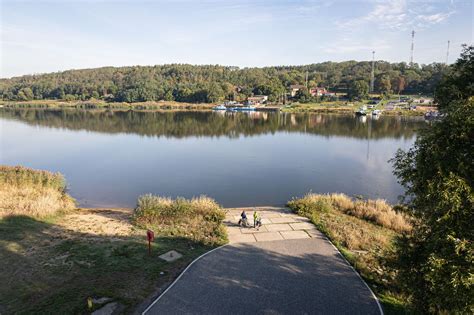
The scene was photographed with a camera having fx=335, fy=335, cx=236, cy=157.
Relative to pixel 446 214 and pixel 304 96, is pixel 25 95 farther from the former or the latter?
pixel 446 214

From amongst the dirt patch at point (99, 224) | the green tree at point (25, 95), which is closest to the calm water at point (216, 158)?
the dirt patch at point (99, 224)

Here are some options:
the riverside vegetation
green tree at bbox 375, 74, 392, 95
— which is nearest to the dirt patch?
the riverside vegetation

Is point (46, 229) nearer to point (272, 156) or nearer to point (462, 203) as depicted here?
point (462, 203)

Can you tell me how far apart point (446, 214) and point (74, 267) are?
12813 mm

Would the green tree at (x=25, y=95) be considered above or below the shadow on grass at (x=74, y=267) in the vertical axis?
above

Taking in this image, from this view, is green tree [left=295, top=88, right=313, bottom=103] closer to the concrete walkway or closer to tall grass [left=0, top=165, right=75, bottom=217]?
tall grass [left=0, top=165, right=75, bottom=217]

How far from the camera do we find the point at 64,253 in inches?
569

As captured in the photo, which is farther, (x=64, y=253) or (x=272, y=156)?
(x=272, y=156)

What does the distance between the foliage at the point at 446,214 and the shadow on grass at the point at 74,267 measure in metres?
8.54

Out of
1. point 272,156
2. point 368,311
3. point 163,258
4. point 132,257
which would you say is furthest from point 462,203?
point 272,156

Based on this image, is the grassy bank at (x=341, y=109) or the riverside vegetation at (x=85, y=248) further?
the grassy bank at (x=341, y=109)

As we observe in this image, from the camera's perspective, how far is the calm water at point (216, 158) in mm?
30797

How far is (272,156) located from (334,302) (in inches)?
1382

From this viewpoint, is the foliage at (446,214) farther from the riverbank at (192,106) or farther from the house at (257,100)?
the house at (257,100)
